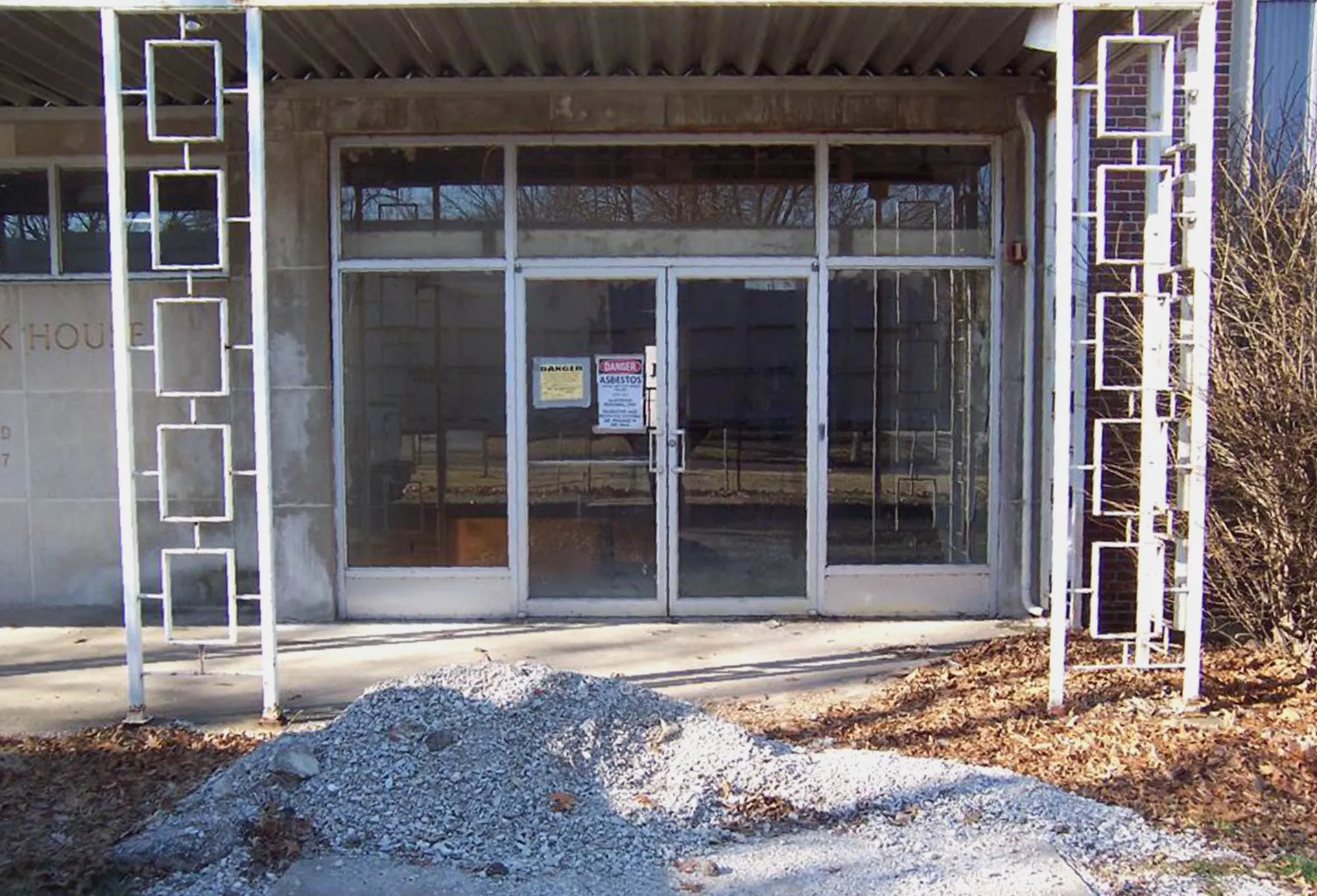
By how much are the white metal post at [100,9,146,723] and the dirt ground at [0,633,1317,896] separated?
1.70ft

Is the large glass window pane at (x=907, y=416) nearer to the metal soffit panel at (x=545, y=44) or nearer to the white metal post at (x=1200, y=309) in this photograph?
the metal soffit panel at (x=545, y=44)

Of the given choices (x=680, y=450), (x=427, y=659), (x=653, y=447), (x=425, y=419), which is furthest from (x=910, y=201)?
(x=427, y=659)

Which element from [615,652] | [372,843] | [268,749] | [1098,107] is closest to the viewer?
[372,843]

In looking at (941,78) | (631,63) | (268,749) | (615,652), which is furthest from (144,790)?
(941,78)

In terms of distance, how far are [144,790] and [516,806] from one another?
162 cm

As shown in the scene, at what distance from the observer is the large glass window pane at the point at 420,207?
305 inches

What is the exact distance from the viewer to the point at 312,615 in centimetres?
775

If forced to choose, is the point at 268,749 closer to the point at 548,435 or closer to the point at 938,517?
the point at 548,435

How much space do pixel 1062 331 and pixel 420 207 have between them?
4.42 m

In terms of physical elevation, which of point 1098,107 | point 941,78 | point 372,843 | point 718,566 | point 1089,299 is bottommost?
point 372,843

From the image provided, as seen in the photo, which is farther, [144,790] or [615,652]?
[615,652]

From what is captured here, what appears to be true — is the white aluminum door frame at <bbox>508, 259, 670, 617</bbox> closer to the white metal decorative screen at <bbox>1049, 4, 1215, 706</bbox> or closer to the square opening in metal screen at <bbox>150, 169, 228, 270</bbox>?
the square opening in metal screen at <bbox>150, 169, 228, 270</bbox>

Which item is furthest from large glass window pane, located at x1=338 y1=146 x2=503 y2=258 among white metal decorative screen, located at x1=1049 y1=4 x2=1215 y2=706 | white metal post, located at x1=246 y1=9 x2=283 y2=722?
white metal decorative screen, located at x1=1049 y1=4 x2=1215 y2=706

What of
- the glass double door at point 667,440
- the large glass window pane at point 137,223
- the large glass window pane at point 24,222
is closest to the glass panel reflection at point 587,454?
the glass double door at point 667,440
